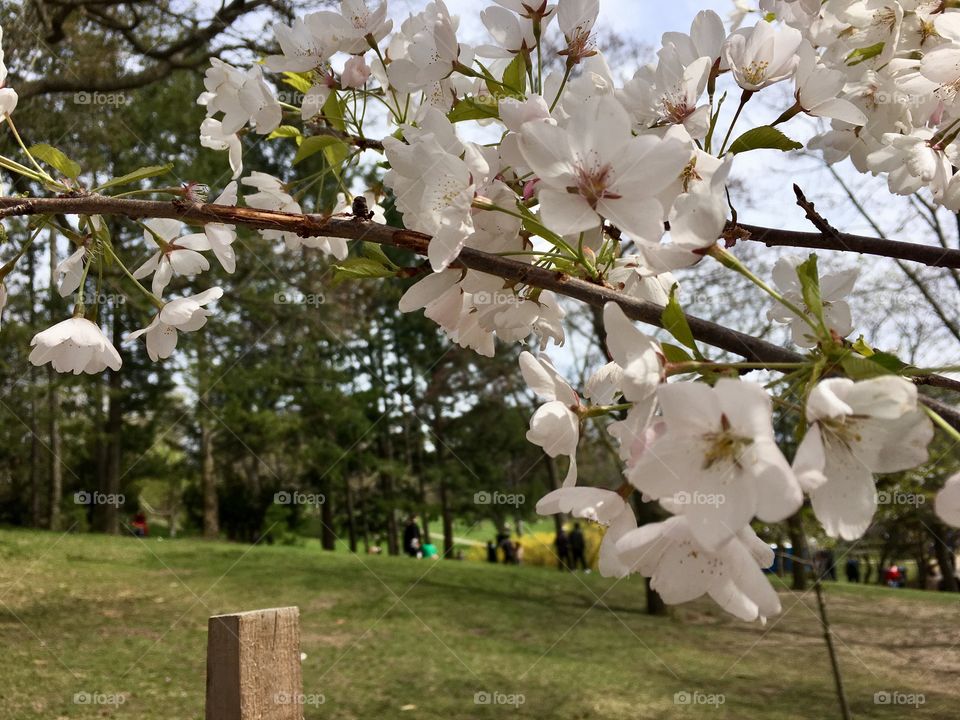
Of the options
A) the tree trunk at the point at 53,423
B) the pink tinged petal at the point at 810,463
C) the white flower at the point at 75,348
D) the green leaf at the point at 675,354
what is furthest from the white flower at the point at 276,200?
the tree trunk at the point at 53,423

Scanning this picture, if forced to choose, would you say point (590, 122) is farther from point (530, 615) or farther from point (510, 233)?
point (530, 615)

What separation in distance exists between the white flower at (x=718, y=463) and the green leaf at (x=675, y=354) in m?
0.06

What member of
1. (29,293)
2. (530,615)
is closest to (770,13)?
(530,615)

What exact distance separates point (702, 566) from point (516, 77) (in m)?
0.42

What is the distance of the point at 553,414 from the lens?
55cm

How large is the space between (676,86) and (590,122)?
0.77 ft

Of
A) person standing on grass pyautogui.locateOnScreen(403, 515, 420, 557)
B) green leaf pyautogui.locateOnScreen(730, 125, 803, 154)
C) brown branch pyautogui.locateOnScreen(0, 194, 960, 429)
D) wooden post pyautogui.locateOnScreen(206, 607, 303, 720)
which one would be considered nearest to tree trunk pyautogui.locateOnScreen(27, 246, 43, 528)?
person standing on grass pyautogui.locateOnScreen(403, 515, 420, 557)

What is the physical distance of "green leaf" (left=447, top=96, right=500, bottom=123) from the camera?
67cm

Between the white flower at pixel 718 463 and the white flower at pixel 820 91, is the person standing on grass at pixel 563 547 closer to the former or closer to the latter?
the white flower at pixel 820 91

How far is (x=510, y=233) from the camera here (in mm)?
625

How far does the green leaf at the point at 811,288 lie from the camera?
44 cm

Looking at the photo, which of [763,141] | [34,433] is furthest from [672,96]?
[34,433]

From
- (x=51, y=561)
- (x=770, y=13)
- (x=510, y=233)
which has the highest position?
(x=770, y=13)

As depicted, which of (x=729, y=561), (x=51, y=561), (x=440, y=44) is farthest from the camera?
(x=51, y=561)
